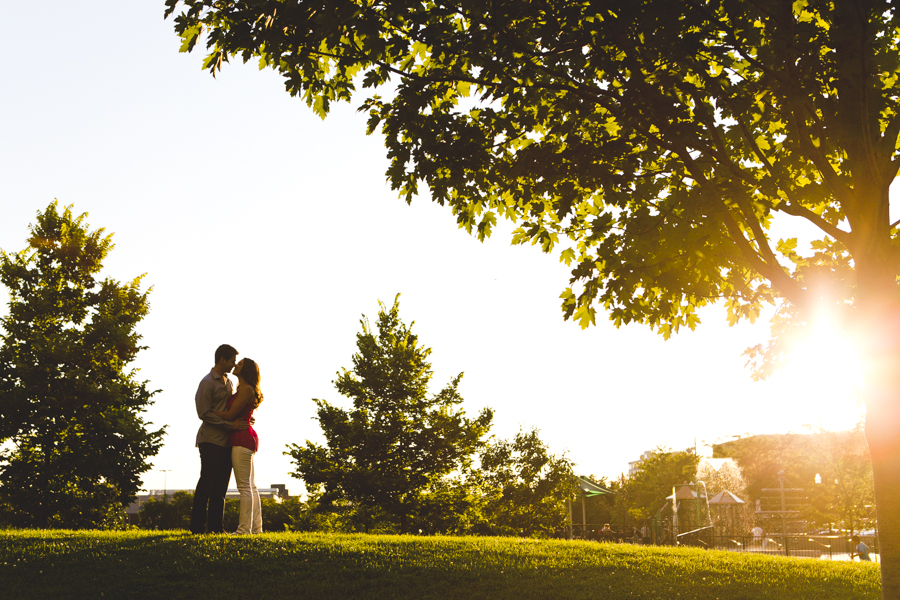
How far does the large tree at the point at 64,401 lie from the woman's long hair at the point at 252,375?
17.7 meters

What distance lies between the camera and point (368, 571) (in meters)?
7.36

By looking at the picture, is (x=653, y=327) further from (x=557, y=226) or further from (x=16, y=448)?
(x=16, y=448)

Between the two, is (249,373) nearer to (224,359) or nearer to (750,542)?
(224,359)

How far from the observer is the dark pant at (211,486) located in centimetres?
784

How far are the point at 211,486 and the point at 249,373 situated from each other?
1.45 metres

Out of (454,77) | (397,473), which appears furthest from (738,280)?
(397,473)

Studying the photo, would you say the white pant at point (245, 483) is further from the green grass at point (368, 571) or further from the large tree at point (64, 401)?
the large tree at point (64, 401)

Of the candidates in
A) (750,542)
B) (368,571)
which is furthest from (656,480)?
(368,571)

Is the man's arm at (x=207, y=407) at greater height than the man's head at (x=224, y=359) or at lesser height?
lesser

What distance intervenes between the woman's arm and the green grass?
153 centimetres

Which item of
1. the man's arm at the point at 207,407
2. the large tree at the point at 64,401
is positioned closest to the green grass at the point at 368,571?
the man's arm at the point at 207,407

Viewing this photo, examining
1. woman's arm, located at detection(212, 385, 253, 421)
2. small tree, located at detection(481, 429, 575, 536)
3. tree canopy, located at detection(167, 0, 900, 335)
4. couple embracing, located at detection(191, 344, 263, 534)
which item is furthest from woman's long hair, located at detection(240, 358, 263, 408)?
small tree, located at detection(481, 429, 575, 536)

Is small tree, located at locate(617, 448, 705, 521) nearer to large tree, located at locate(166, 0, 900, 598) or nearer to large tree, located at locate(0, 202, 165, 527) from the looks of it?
large tree, located at locate(0, 202, 165, 527)

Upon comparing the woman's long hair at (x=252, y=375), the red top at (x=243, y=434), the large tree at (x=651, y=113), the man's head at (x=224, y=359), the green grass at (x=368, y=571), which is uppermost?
the large tree at (x=651, y=113)
